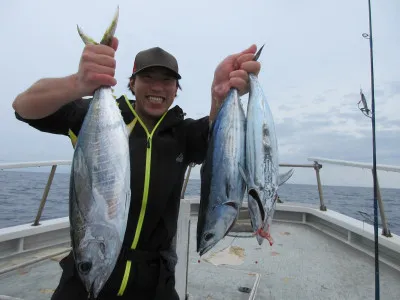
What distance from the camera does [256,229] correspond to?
1.32m

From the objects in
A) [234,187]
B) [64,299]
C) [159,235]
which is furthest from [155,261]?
[234,187]

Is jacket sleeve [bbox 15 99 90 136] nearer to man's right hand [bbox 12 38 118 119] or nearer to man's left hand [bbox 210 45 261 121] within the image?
man's right hand [bbox 12 38 118 119]

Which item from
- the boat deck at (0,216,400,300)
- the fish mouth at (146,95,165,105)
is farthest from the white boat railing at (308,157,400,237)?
the fish mouth at (146,95,165,105)

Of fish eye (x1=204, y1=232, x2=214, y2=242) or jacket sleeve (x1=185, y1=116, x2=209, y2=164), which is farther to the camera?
jacket sleeve (x1=185, y1=116, x2=209, y2=164)

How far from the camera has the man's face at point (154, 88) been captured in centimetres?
188

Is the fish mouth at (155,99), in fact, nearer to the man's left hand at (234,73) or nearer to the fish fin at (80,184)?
the man's left hand at (234,73)

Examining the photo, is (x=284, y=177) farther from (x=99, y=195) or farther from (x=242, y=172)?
(x=99, y=195)

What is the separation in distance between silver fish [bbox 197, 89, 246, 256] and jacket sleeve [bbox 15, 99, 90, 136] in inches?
29.3

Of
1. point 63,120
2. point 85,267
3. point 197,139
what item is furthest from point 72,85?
point 197,139

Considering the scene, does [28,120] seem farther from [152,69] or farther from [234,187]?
[234,187]

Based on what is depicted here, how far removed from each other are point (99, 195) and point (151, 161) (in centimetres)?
66

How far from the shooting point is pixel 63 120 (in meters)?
1.74

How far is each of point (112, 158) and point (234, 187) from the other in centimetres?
54

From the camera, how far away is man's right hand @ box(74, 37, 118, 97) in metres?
1.36
